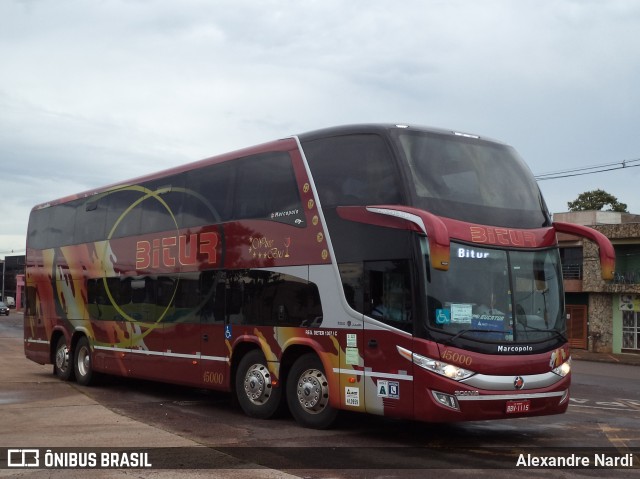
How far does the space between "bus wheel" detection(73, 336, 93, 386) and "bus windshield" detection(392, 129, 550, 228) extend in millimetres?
10296

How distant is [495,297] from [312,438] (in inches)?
119

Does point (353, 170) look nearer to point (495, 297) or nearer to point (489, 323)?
point (495, 297)

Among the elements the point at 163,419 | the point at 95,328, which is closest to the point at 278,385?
the point at 163,419

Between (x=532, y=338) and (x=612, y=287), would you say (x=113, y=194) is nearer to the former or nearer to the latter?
(x=532, y=338)

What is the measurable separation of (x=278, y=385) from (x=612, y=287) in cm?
3221

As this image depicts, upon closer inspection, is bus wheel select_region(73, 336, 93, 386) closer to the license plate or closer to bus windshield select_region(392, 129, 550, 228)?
bus windshield select_region(392, 129, 550, 228)

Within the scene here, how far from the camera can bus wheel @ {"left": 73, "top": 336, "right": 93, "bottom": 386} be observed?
1766 cm

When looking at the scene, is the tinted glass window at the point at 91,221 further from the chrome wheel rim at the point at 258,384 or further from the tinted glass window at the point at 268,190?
the chrome wheel rim at the point at 258,384

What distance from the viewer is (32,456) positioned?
8.84 metres

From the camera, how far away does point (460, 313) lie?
9.76 metres

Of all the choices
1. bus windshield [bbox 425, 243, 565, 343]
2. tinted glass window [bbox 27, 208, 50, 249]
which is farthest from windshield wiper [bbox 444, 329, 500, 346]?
tinted glass window [bbox 27, 208, 50, 249]

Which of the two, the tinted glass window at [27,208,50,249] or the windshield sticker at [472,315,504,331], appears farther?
the tinted glass window at [27,208,50,249]

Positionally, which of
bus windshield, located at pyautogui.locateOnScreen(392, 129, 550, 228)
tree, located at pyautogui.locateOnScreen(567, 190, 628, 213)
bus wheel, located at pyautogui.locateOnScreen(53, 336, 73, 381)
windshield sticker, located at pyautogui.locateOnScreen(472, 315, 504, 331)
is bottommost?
bus wheel, located at pyautogui.locateOnScreen(53, 336, 73, 381)

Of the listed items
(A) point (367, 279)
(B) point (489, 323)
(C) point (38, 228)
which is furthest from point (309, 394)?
(C) point (38, 228)
